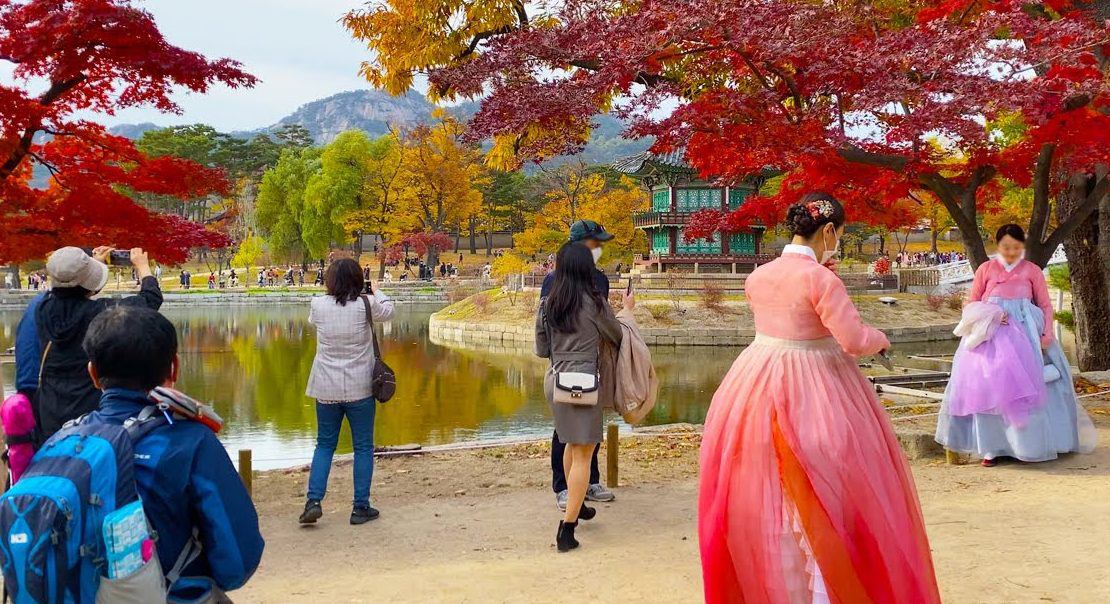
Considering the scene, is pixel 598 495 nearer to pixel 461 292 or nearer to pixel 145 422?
pixel 145 422

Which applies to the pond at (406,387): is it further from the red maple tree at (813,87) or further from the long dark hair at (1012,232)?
the long dark hair at (1012,232)

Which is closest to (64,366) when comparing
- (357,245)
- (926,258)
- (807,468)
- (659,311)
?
(807,468)

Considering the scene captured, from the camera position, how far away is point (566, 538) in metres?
3.62

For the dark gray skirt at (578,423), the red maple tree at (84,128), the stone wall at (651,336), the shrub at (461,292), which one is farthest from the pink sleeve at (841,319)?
the shrub at (461,292)

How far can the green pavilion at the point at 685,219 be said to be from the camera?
2958cm

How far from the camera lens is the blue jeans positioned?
13.4ft

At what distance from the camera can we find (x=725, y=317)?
2202cm

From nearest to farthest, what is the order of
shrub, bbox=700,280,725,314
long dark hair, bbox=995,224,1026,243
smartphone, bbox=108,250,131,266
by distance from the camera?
smartphone, bbox=108,250,131,266 < long dark hair, bbox=995,224,1026,243 < shrub, bbox=700,280,725,314

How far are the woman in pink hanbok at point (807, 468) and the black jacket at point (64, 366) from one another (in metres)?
2.06

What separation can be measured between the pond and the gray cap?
184 inches

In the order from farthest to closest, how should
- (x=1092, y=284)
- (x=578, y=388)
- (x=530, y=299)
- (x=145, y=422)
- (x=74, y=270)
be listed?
(x=530, y=299)
(x=1092, y=284)
(x=578, y=388)
(x=74, y=270)
(x=145, y=422)

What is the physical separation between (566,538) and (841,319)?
1.71 metres

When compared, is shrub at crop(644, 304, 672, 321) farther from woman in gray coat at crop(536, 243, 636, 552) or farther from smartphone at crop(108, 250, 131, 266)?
smartphone at crop(108, 250, 131, 266)

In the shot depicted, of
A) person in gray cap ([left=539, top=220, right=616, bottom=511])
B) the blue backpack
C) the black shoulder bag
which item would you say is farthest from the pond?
the blue backpack
